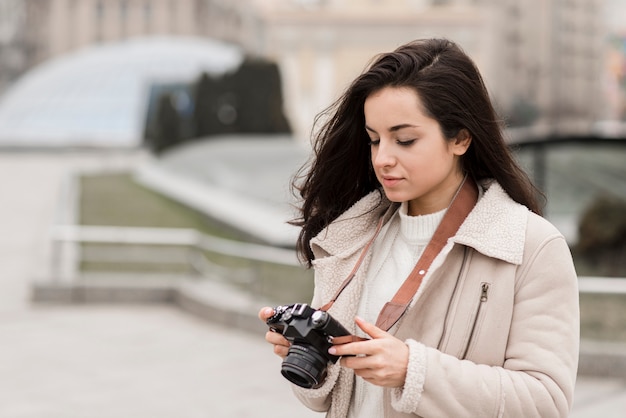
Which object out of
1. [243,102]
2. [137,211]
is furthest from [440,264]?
[243,102]

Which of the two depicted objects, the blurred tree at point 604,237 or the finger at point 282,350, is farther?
the blurred tree at point 604,237

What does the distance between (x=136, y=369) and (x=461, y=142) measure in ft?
16.6

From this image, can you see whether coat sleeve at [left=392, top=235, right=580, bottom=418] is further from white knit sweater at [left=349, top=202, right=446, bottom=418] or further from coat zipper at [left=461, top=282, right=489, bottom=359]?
white knit sweater at [left=349, top=202, right=446, bottom=418]

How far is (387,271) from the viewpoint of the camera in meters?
2.17

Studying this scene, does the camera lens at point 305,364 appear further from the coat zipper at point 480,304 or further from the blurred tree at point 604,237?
the blurred tree at point 604,237

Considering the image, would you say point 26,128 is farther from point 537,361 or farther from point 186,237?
point 537,361

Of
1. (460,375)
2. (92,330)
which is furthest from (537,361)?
(92,330)

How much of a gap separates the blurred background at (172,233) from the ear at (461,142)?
212 mm

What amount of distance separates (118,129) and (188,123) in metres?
23.7

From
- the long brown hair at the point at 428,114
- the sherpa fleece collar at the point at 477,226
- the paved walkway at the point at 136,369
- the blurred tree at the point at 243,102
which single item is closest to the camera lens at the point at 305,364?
the sherpa fleece collar at the point at 477,226

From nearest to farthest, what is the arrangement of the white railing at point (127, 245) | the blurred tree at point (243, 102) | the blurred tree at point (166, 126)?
the white railing at point (127, 245)
the blurred tree at point (243, 102)
the blurred tree at point (166, 126)

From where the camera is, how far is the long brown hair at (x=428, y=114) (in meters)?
2.02

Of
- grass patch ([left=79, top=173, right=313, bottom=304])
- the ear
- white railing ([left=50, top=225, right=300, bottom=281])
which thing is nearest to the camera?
the ear

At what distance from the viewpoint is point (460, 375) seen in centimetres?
188
